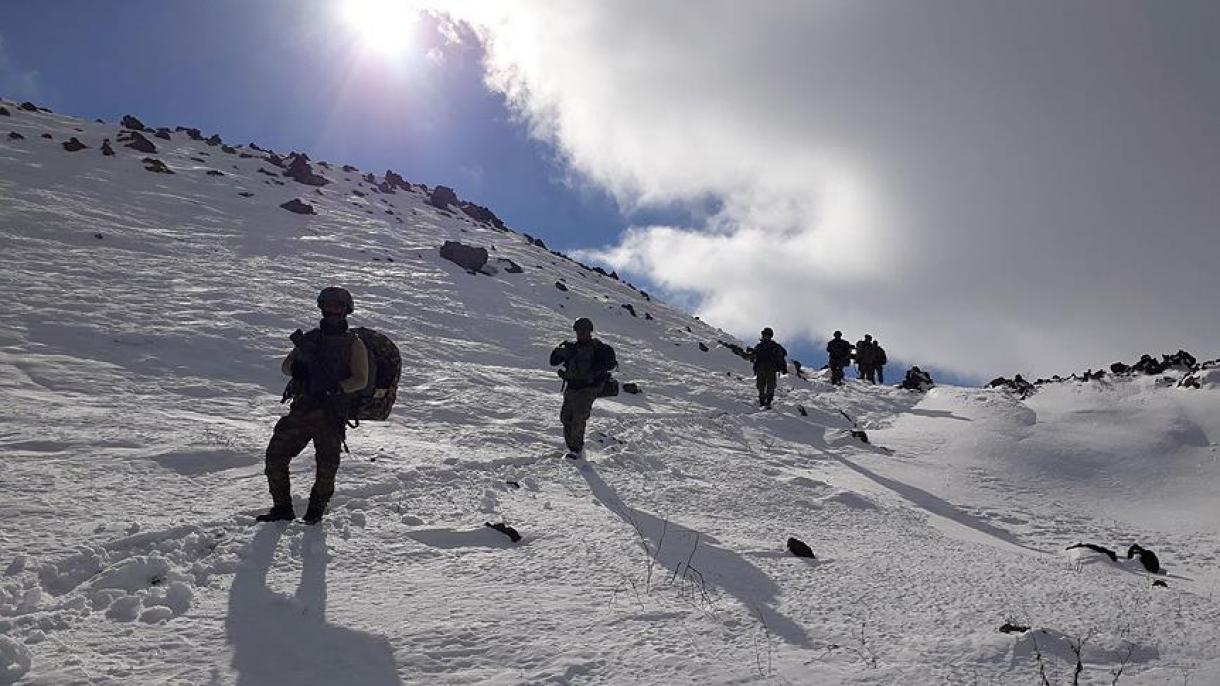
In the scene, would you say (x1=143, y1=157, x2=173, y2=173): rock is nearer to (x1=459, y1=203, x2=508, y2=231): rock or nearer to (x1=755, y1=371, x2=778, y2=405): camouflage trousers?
(x1=459, y1=203, x2=508, y2=231): rock

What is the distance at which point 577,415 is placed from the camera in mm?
9266

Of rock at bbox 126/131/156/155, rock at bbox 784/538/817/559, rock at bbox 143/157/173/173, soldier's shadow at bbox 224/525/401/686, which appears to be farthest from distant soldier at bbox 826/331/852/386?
rock at bbox 126/131/156/155

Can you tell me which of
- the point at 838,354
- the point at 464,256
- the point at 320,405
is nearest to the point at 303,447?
the point at 320,405

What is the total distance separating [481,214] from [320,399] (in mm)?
44300

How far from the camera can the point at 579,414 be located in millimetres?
9266

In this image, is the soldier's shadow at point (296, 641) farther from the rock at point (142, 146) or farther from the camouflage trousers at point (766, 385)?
the rock at point (142, 146)

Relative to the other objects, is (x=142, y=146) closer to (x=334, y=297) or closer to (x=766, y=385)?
(x=766, y=385)

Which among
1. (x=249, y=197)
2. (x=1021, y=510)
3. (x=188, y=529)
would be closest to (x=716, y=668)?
(x=188, y=529)

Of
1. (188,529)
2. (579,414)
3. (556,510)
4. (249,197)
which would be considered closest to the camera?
(188,529)

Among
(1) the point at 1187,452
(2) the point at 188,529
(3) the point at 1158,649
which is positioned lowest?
(2) the point at 188,529

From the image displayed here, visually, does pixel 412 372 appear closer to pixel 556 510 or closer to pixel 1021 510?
pixel 556 510

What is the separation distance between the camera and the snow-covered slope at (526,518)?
3.50 m

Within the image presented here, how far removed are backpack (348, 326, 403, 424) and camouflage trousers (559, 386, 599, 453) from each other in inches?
144

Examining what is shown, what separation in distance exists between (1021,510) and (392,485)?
8.39m
